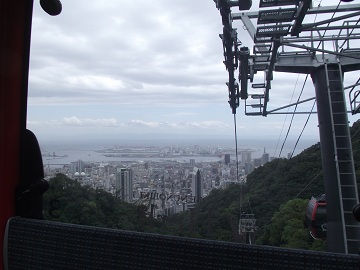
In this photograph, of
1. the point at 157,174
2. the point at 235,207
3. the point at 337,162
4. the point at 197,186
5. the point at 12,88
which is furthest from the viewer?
the point at 337,162

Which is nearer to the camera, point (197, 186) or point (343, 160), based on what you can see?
point (197, 186)

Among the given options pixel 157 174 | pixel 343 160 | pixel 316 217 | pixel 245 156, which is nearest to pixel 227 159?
pixel 245 156

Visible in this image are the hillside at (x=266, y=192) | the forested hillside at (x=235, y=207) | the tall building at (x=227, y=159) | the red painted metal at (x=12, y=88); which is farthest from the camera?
the tall building at (x=227, y=159)

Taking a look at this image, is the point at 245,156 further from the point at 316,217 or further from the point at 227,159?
the point at 316,217

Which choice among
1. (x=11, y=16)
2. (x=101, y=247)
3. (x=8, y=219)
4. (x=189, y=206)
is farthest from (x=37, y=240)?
(x=189, y=206)

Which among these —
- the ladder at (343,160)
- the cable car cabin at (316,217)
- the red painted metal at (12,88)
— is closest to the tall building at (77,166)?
the red painted metal at (12,88)

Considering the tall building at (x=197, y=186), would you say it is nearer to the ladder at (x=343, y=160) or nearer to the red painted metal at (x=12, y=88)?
the red painted metal at (x=12, y=88)
